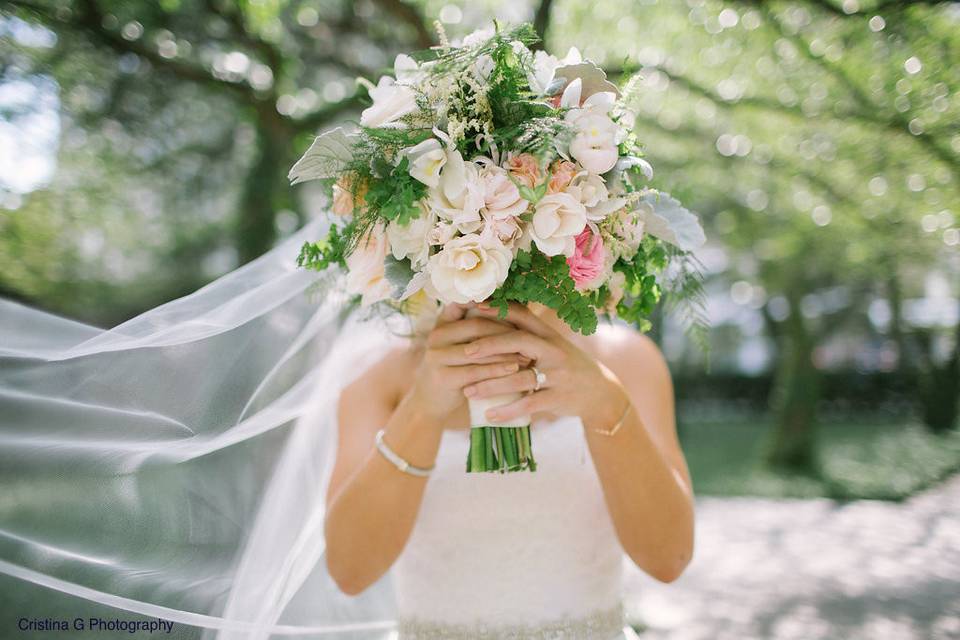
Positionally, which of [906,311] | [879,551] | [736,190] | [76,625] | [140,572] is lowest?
[879,551]

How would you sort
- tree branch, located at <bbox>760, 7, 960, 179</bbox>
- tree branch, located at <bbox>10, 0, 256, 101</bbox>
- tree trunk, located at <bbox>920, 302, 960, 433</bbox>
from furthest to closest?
tree trunk, located at <bbox>920, 302, 960, 433</bbox> < tree branch, located at <bbox>760, 7, 960, 179</bbox> < tree branch, located at <bbox>10, 0, 256, 101</bbox>

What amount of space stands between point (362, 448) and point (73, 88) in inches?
119

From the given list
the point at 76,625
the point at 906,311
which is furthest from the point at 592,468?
the point at 906,311

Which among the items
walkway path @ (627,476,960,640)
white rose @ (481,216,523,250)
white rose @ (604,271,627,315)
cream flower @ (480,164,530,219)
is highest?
cream flower @ (480,164,530,219)

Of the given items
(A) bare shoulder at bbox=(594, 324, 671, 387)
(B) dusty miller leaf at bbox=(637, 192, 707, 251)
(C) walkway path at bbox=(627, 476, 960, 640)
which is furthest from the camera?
(C) walkway path at bbox=(627, 476, 960, 640)

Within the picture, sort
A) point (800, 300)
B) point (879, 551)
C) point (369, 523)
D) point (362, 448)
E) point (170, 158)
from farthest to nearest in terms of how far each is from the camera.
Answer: point (800, 300), point (879, 551), point (170, 158), point (362, 448), point (369, 523)

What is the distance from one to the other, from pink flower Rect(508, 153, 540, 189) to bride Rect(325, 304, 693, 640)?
0.37 metres

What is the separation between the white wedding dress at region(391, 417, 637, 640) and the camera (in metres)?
2.08

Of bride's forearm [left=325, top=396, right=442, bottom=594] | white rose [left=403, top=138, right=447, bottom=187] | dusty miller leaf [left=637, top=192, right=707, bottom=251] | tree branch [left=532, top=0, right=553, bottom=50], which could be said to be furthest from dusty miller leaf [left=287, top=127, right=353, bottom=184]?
tree branch [left=532, top=0, right=553, bottom=50]

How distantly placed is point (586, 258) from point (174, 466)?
126cm

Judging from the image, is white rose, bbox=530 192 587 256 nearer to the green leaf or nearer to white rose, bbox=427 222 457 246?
white rose, bbox=427 222 457 246

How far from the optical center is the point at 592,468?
216 centimetres

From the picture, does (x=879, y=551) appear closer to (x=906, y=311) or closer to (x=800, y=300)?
(x=800, y=300)

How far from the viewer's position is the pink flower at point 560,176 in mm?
1643
